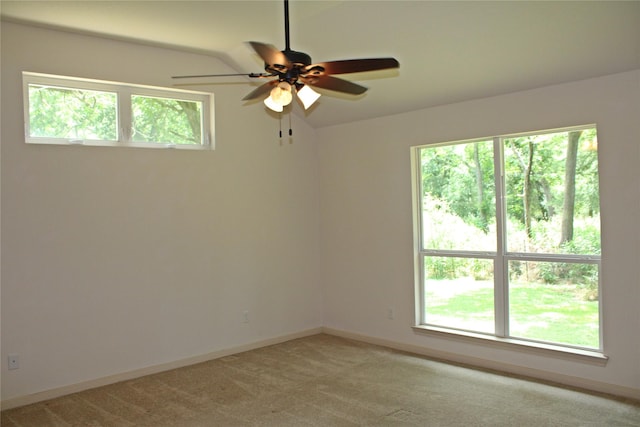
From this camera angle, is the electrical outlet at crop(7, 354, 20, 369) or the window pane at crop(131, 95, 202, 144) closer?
the electrical outlet at crop(7, 354, 20, 369)

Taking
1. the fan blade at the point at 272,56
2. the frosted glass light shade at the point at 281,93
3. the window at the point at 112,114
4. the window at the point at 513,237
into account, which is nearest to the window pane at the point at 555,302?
the window at the point at 513,237

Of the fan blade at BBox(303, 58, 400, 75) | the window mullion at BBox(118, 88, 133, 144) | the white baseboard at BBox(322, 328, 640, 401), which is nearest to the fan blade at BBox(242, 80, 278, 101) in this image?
the fan blade at BBox(303, 58, 400, 75)

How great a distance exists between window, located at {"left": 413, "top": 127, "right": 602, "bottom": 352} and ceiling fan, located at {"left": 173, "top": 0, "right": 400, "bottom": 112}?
206 centimetres

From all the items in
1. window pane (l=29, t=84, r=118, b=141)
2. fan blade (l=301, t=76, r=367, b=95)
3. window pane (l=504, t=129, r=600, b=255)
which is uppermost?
window pane (l=29, t=84, r=118, b=141)

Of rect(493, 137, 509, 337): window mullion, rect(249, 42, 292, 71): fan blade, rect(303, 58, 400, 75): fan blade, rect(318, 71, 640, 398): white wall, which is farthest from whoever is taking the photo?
rect(493, 137, 509, 337): window mullion

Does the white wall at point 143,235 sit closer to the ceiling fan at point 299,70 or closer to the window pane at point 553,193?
the ceiling fan at point 299,70

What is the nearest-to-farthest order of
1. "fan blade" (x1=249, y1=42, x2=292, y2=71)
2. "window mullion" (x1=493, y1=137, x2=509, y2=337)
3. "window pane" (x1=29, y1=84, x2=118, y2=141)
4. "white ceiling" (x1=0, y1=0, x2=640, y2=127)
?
"fan blade" (x1=249, y1=42, x2=292, y2=71) → "white ceiling" (x1=0, y1=0, x2=640, y2=127) → "window pane" (x1=29, y1=84, x2=118, y2=141) → "window mullion" (x1=493, y1=137, x2=509, y2=337)

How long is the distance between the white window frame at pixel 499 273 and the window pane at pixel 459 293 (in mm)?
51

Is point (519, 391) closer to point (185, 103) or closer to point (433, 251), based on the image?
point (433, 251)

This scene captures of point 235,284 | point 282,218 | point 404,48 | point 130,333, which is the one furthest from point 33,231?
point 404,48

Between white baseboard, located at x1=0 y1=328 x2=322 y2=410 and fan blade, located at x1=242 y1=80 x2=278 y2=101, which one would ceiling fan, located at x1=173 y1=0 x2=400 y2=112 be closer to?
fan blade, located at x1=242 y1=80 x2=278 y2=101

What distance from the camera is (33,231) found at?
13.0ft

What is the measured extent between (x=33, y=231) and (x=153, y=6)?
2.00 m

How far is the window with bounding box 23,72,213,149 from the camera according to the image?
13.5 ft
